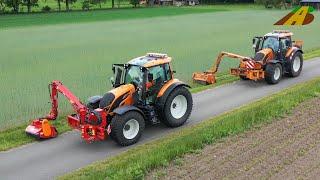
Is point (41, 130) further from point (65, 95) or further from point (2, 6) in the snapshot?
point (2, 6)

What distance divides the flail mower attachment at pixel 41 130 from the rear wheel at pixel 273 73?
29.7 ft

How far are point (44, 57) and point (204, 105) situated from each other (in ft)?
36.4

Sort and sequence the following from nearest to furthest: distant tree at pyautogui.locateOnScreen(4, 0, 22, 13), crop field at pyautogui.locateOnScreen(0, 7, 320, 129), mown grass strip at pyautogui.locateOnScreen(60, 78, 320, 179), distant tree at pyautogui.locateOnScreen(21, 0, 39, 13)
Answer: mown grass strip at pyautogui.locateOnScreen(60, 78, 320, 179) < crop field at pyautogui.locateOnScreen(0, 7, 320, 129) < distant tree at pyautogui.locateOnScreen(4, 0, 22, 13) < distant tree at pyautogui.locateOnScreen(21, 0, 39, 13)

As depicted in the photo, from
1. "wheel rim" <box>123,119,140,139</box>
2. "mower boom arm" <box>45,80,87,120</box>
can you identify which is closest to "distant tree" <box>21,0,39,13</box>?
"mower boom arm" <box>45,80,87,120</box>

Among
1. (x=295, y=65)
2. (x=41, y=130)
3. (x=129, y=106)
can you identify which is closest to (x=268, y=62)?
(x=295, y=65)

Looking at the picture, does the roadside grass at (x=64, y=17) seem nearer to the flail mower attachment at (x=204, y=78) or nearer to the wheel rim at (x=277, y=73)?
the flail mower attachment at (x=204, y=78)

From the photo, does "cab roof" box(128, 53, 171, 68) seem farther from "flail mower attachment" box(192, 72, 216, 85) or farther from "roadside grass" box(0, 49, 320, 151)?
"flail mower attachment" box(192, 72, 216, 85)

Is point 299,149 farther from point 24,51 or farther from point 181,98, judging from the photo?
point 24,51

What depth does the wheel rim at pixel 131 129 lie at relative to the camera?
39.0ft

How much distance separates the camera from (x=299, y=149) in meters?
10.4

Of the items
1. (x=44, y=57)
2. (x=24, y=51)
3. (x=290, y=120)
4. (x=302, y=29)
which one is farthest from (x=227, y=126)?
(x=302, y=29)

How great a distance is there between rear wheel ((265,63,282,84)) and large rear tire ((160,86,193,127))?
5.74m

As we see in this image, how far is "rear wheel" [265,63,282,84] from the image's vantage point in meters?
18.3

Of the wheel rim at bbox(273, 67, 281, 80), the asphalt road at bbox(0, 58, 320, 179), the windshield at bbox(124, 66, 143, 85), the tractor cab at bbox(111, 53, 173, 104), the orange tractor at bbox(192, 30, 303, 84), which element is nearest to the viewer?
the asphalt road at bbox(0, 58, 320, 179)
